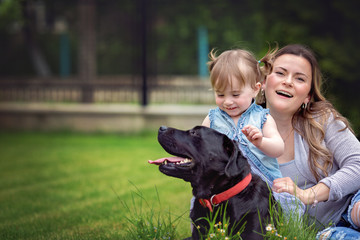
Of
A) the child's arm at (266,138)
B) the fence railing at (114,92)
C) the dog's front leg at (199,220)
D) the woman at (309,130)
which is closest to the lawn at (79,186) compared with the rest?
the dog's front leg at (199,220)

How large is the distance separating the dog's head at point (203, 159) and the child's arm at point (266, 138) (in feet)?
0.39

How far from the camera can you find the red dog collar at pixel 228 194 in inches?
106

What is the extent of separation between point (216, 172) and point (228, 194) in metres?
0.16

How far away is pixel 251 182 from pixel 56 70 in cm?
1894

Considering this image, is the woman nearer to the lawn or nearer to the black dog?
the black dog

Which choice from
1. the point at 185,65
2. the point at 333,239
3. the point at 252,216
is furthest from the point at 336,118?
the point at 185,65

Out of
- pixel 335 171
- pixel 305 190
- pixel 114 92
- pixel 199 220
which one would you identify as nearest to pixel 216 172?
pixel 199 220

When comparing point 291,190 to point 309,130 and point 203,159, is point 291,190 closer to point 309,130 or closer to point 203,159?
point 309,130

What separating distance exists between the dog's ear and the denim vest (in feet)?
0.83

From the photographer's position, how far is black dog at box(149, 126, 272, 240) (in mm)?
2633

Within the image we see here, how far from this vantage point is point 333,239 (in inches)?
124

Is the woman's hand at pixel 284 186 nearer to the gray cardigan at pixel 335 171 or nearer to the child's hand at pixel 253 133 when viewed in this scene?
the gray cardigan at pixel 335 171

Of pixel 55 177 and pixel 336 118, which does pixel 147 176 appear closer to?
pixel 55 177

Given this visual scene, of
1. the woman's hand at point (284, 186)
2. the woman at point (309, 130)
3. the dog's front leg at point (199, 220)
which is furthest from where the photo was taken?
the woman at point (309, 130)
